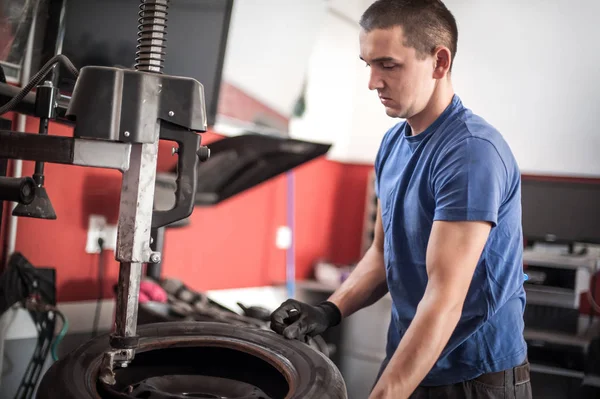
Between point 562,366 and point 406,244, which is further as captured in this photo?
point 562,366

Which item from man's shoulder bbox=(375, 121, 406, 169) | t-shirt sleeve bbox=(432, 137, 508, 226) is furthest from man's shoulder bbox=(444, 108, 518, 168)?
man's shoulder bbox=(375, 121, 406, 169)

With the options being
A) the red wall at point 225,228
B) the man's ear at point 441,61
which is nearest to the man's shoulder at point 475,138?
the man's ear at point 441,61

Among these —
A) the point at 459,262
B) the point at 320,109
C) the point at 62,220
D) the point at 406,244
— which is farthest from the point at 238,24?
the point at 459,262

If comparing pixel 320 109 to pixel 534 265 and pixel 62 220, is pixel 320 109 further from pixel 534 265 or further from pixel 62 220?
pixel 62 220

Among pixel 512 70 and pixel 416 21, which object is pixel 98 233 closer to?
pixel 416 21

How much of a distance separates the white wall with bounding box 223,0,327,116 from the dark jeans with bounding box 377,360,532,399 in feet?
6.42

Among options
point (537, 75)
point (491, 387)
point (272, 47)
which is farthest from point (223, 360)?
point (537, 75)

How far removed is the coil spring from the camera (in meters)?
0.76

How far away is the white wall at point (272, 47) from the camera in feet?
9.36

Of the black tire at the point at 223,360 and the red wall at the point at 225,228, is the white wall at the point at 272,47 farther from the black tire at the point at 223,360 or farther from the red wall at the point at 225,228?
the black tire at the point at 223,360

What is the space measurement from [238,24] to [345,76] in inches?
A: 74.0

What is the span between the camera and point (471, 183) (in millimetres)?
1049

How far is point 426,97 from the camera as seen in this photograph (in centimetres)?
123

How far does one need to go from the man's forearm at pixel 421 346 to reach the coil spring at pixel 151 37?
1.95 ft
